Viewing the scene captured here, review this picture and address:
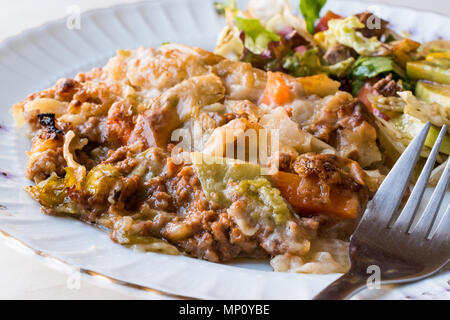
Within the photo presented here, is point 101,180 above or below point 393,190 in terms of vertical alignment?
above

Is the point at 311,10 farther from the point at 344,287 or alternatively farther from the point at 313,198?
the point at 344,287

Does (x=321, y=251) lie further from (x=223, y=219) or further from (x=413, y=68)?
(x=413, y=68)

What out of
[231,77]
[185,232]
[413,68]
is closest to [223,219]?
[185,232]

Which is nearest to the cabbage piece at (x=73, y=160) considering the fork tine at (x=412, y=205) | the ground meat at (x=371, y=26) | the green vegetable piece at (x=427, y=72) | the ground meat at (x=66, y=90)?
the ground meat at (x=66, y=90)

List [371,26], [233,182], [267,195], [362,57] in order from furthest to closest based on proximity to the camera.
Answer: [371,26] < [362,57] < [233,182] < [267,195]

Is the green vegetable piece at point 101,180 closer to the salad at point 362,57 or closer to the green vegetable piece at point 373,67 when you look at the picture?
the salad at point 362,57

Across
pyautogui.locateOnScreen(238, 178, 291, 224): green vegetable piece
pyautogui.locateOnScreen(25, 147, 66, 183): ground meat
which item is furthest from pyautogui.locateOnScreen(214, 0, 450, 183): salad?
pyautogui.locateOnScreen(25, 147, 66, 183): ground meat

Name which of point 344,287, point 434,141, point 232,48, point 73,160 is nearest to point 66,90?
point 73,160
